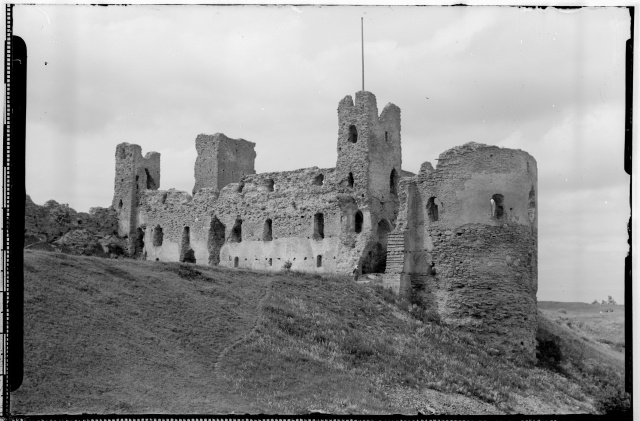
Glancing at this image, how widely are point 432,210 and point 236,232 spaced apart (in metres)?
10.8

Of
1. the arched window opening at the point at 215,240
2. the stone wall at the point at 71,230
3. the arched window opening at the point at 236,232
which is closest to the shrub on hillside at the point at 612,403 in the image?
the arched window opening at the point at 236,232

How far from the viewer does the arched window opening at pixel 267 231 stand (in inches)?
1283

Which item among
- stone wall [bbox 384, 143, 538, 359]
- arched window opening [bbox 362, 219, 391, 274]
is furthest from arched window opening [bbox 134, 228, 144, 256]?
stone wall [bbox 384, 143, 538, 359]

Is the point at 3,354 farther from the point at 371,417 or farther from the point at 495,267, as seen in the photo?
the point at 495,267

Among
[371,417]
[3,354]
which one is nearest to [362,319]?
[371,417]

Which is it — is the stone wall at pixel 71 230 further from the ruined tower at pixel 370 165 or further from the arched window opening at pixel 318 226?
the ruined tower at pixel 370 165

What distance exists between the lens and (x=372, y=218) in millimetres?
29656

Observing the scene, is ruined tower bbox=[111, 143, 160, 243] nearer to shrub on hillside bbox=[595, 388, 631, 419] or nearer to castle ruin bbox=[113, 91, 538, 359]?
castle ruin bbox=[113, 91, 538, 359]

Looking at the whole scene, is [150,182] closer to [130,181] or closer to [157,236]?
[130,181]

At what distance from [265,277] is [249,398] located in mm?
9133

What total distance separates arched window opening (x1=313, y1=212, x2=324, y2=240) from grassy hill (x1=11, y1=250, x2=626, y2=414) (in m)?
4.38

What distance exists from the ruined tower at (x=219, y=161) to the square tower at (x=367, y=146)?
7.34 meters

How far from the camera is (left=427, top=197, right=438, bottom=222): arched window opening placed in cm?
2569

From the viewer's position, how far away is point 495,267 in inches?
964
